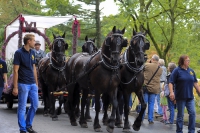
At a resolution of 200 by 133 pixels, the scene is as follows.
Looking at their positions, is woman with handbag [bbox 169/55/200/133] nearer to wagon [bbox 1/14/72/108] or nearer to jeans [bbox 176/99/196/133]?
jeans [bbox 176/99/196/133]

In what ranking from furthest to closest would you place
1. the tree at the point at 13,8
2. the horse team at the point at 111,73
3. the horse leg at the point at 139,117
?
the tree at the point at 13,8
the horse leg at the point at 139,117
the horse team at the point at 111,73

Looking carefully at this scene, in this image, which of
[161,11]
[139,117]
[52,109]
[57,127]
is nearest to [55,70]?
[52,109]

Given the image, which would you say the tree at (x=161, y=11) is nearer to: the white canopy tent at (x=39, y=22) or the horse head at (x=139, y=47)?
the white canopy tent at (x=39, y=22)

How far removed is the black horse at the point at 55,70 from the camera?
38.6 ft

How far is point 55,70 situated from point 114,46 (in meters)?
3.49

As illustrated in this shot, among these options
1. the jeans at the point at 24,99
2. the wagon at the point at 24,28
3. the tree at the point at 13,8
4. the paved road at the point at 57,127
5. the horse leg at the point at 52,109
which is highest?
the tree at the point at 13,8

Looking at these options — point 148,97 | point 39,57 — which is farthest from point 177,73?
point 39,57

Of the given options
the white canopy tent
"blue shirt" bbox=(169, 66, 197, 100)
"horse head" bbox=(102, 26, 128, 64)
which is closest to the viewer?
"blue shirt" bbox=(169, 66, 197, 100)

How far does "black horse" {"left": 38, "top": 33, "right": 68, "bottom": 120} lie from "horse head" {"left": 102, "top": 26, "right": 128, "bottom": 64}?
2594 mm

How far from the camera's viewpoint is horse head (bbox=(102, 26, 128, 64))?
9055 millimetres

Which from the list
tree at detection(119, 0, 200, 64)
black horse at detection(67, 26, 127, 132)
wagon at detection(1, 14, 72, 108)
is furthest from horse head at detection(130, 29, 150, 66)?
tree at detection(119, 0, 200, 64)

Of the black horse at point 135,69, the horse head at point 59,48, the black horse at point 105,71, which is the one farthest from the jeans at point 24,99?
the horse head at point 59,48

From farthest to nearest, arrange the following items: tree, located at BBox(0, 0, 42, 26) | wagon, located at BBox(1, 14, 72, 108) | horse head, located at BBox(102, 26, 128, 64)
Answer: tree, located at BBox(0, 0, 42, 26) → wagon, located at BBox(1, 14, 72, 108) → horse head, located at BBox(102, 26, 128, 64)

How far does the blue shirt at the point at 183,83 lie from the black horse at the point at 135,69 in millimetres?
859
